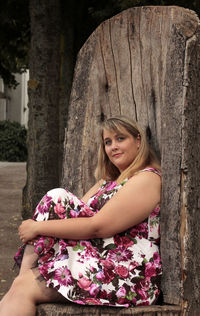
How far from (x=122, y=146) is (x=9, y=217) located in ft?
19.6

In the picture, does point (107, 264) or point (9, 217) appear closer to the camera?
point (107, 264)

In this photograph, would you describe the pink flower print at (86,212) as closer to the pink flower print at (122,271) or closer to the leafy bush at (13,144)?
the pink flower print at (122,271)

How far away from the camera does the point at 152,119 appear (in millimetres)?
3307

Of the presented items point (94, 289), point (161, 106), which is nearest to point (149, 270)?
point (94, 289)

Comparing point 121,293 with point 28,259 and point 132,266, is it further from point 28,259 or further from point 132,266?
point 28,259

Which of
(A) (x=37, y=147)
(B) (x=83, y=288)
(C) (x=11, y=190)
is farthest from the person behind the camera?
(C) (x=11, y=190)

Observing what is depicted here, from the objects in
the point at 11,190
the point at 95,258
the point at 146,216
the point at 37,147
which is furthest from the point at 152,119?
the point at 11,190

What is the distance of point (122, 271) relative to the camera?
279cm

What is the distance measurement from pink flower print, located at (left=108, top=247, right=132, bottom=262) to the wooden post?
0.56 feet

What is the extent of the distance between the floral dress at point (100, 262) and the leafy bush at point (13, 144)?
16.7 m

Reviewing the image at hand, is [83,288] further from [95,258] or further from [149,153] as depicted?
[149,153]

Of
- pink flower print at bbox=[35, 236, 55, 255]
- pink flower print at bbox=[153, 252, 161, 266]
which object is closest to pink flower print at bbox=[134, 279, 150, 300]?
pink flower print at bbox=[153, 252, 161, 266]

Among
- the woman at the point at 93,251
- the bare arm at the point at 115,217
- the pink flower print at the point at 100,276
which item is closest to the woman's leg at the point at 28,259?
the woman at the point at 93,251

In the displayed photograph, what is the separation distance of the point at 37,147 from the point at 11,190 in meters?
3.87
